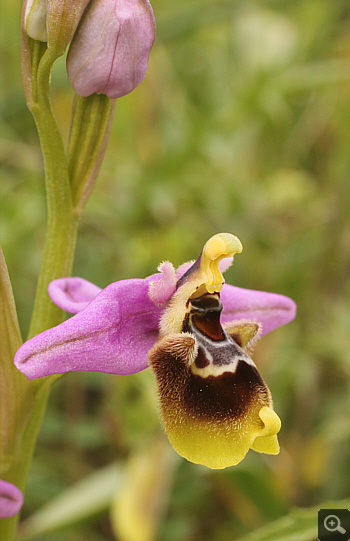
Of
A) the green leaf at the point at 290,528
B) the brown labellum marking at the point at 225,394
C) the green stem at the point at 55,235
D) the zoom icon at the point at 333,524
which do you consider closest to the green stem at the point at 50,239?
the green stem at the point at 55,235

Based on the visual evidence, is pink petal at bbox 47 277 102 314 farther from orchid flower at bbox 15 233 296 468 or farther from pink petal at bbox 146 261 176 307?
pink petal at bbox 146 261 176 307

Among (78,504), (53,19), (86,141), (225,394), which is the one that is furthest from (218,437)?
(78,504)

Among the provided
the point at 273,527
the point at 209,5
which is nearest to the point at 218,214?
the point at 209,5

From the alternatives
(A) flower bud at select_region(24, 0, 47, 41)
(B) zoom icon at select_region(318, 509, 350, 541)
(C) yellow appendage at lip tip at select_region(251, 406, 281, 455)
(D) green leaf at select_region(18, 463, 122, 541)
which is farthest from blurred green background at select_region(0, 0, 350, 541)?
(A) flower bud at select_region(24, 0, 47, 41)

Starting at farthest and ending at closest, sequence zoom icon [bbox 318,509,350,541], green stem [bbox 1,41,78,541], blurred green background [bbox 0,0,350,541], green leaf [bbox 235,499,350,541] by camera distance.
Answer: blurred green background [bbox 0,0,350,541]
zoom icon [bbox 318,509,350,541]
green leaf [bbox 235,499,350,541]
green stem [bbox 1,41,78,541]

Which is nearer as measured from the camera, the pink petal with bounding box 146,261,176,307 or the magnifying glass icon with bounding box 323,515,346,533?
the pink petal with bounding box 146,261,176,307

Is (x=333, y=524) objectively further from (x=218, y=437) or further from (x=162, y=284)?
(x=162, y=284)

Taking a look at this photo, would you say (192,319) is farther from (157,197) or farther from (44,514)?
(157,197)
